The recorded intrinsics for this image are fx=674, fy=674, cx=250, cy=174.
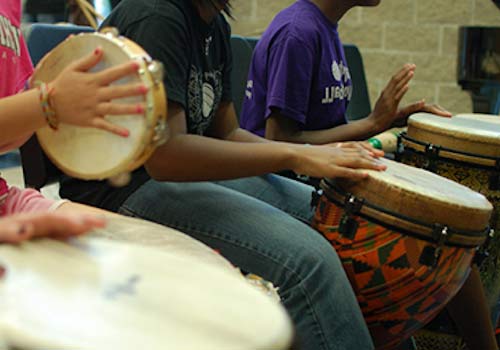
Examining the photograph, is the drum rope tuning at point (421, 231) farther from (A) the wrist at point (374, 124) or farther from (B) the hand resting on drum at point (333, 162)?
(A) the wrist at point (374, 124)

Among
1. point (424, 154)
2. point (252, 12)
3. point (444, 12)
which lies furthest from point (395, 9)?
point (424, 154)

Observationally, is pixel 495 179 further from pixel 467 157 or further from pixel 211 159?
pixel 211 159

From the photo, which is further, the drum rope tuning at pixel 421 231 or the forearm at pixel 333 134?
the forearm at pixel 333 134

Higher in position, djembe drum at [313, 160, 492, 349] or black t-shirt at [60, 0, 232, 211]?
black t-shirt at [60, 0, 232, 211]

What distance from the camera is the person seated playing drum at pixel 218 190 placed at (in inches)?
49.7

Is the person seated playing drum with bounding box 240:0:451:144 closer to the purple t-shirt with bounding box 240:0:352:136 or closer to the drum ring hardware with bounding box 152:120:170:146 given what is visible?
the purple t-shirt with bounding box 240:0:352:136

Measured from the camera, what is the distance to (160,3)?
4.38 feet

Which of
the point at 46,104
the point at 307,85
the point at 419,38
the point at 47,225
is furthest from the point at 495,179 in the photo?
the point at 419,38

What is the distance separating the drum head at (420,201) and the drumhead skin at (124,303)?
2.26 ft

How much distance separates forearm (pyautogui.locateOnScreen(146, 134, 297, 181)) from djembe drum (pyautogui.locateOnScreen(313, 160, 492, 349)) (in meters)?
0.14

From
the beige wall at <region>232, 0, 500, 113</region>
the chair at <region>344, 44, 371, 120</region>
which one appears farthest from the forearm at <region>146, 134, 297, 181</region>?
the beige wall at <region>232, 0, 500, 113</region>

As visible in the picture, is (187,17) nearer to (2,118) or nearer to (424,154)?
(2,118)

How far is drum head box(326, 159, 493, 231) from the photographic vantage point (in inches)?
51.7

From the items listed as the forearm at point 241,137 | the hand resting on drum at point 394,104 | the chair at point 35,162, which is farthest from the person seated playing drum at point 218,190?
the hand resting on drum at point 394,104
